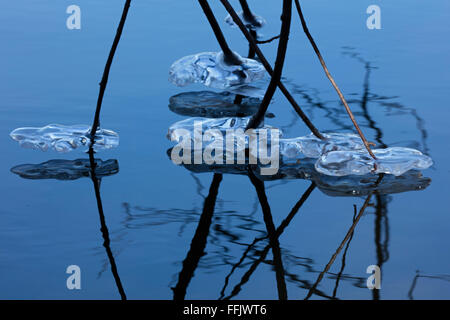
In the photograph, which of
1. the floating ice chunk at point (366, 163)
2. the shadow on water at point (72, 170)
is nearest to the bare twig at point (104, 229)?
the shadow on water at point (72, 170)

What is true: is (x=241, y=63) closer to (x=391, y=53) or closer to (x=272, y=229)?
(x=391, y=53)

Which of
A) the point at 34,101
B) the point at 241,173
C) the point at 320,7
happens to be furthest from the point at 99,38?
the point at 241,173

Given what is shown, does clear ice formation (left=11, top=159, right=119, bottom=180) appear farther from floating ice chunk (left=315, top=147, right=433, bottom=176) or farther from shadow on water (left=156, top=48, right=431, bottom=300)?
floating ice chunk (left=315, top=147, right=433, bottom=176)

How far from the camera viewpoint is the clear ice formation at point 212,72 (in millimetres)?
2105

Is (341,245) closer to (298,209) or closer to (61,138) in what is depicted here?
(298,209)

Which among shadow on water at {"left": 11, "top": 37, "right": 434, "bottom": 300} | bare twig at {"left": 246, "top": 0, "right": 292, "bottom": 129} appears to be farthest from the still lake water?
bare twig at {"left": 246, "top": 0, "right": 292, "bottom": 129}

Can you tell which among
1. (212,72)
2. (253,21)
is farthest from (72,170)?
(253,21)

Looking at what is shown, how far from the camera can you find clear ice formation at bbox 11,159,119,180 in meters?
1.53

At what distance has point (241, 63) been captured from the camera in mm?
2156

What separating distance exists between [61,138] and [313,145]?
593mm

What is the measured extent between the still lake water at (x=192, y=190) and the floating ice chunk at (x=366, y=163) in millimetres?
59

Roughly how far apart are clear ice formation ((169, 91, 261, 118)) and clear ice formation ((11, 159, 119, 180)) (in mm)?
374

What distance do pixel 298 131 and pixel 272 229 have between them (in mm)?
491

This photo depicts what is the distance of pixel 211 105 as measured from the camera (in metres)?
1.98
